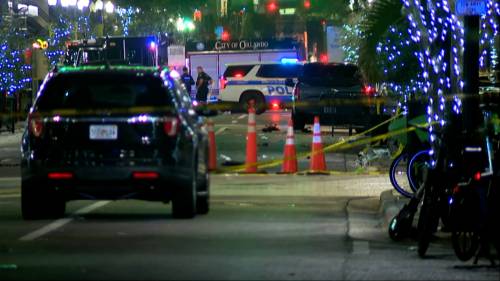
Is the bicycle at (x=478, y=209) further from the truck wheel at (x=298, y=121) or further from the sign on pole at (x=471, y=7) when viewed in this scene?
the truck wheel at (x=298, y=121)

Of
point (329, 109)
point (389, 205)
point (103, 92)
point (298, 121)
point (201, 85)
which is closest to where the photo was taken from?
point (103, 92)

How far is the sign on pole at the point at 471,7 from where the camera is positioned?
10434mm

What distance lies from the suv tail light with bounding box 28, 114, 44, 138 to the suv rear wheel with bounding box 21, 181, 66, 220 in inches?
20.8

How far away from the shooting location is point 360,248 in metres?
9.58

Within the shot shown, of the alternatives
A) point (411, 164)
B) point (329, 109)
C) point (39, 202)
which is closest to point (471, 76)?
point (411, 164)

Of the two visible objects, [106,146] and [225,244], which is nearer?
[225,244]

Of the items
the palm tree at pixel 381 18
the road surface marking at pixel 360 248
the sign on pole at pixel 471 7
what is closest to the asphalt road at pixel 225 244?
the road surface marking at pixel 360 248

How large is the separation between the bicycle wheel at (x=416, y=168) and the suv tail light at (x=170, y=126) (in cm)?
326

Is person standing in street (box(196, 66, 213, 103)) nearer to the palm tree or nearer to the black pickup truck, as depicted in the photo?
the black pickup truck

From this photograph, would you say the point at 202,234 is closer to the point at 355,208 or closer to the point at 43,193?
the point at 43,193

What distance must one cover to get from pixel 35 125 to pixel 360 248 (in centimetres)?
361

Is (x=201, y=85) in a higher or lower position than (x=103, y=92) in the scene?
higher

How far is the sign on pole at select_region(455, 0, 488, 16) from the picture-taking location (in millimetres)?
10434

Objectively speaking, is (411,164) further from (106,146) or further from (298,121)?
(298,121)
